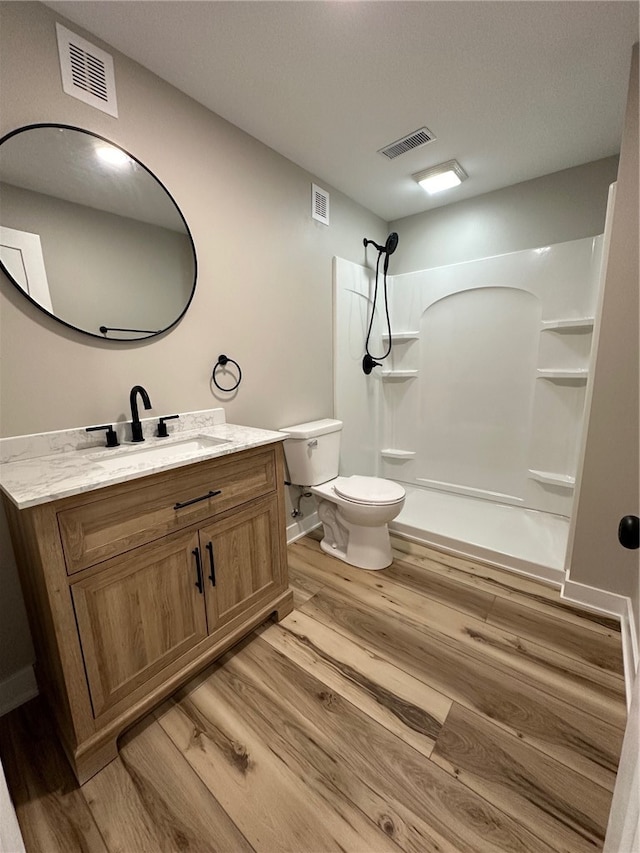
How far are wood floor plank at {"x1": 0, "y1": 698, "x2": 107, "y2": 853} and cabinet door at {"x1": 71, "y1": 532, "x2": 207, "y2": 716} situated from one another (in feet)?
0.73

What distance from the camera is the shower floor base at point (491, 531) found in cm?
198

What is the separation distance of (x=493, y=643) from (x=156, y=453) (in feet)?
5.46

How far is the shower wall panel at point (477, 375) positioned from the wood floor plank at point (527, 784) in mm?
1787

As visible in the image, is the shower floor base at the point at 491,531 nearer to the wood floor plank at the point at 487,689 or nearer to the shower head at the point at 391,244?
the wood floor plank at the point at 487,689

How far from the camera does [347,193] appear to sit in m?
2.49

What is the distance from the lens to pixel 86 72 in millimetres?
1284

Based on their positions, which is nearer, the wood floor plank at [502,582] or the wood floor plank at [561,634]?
the wood floor plank at [561,634]

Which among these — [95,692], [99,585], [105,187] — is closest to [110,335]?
[105,187]

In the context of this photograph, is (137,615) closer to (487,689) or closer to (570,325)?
(487,689)

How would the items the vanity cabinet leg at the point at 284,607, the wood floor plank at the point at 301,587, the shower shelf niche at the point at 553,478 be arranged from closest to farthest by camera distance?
the vanity cabinet leg at the point at 284,607 < the wood floor plank at the point at 301,587 < the shower shelf niche at the point at 553,478

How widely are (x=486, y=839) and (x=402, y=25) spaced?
260 cm

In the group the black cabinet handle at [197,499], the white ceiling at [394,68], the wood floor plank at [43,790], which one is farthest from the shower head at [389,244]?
the wood floor plank at [43,790]

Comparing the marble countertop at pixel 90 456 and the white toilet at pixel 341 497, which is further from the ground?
the marble countertop at pixel 90 456

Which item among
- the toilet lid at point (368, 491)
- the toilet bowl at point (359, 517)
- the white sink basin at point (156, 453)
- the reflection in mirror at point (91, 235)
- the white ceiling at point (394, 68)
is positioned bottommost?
the toilet bowl at point (359, 517)
